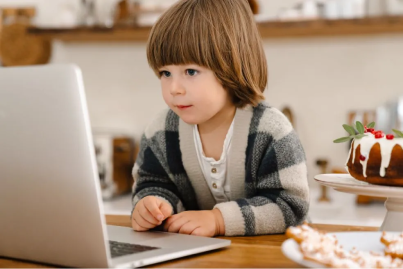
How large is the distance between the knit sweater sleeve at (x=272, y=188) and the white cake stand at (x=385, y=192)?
132 millimetres

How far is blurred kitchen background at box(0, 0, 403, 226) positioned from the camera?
2287 mm

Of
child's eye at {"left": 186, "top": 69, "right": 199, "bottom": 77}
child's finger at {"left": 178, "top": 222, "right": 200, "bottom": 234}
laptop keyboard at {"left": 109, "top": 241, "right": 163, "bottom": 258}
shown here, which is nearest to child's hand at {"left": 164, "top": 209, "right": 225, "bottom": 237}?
child's finger at {"left": 178, "top": 222, "right": 200, "bottom": 234}

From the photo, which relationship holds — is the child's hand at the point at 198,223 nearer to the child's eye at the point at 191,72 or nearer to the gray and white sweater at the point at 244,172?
the gray and white sweater at the point at 244,172

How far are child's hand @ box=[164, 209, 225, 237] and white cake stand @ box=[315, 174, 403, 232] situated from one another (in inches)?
7.2

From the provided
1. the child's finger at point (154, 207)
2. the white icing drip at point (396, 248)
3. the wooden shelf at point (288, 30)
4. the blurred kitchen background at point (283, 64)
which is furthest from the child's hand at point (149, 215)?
the wooden shelf at point (288, 30)

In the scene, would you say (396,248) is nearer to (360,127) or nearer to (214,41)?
(360,127)

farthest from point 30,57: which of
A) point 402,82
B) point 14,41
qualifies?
point 402,82

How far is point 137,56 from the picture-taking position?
109 inches

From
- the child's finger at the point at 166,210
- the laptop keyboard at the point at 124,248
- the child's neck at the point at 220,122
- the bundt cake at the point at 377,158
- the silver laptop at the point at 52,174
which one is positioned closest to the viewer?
the silver laptop at the point at 52,174

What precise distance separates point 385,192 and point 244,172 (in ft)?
1.21

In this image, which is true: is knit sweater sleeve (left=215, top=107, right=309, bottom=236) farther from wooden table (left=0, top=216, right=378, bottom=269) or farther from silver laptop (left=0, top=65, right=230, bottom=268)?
silver laptop (left=0, top=65, right=230, bottom=268)

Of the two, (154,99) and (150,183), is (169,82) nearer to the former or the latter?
→ (150,183)

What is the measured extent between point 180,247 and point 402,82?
77.1 inches

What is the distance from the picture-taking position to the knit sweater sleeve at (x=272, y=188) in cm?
89
